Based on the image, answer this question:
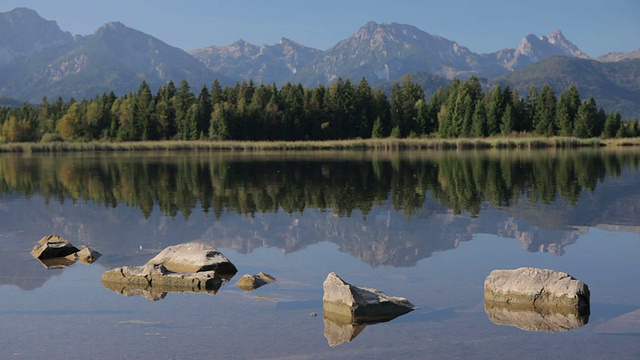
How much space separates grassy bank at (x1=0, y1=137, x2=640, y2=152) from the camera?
4222 inches

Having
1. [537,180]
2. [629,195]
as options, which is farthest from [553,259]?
[537,180]

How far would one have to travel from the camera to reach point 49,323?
12.7m

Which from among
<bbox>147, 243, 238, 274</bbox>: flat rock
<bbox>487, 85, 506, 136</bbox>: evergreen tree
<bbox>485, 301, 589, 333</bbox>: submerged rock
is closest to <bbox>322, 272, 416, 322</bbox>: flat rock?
<bbox>485, 301, 589, 333</bbox>: submerged rock

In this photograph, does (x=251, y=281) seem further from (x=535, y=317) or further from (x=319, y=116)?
(x=319, y=116)

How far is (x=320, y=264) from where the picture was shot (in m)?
17.7

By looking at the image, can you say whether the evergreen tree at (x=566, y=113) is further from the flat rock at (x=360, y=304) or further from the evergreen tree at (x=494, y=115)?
the flat rock at (x=360, y=304)

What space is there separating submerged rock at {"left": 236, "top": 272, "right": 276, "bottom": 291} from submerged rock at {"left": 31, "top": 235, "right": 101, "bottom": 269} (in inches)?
211

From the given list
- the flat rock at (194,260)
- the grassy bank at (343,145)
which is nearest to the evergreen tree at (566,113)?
the grassy bank at (343,145)

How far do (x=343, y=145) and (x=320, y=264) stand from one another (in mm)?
93908

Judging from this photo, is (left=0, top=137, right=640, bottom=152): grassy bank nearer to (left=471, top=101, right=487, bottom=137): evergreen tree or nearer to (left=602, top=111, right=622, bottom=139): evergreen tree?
(left=602, top=111, right=622, bottom=139): evergreen tree

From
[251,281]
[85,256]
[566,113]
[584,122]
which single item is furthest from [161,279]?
[566,113]

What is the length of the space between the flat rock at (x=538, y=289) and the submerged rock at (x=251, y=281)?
16.6 ft

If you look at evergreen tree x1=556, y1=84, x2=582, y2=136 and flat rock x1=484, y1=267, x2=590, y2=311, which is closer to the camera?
flat rock x1=484, y1=267, x2=590, y2=311

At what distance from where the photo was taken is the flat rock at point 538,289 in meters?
13.0
